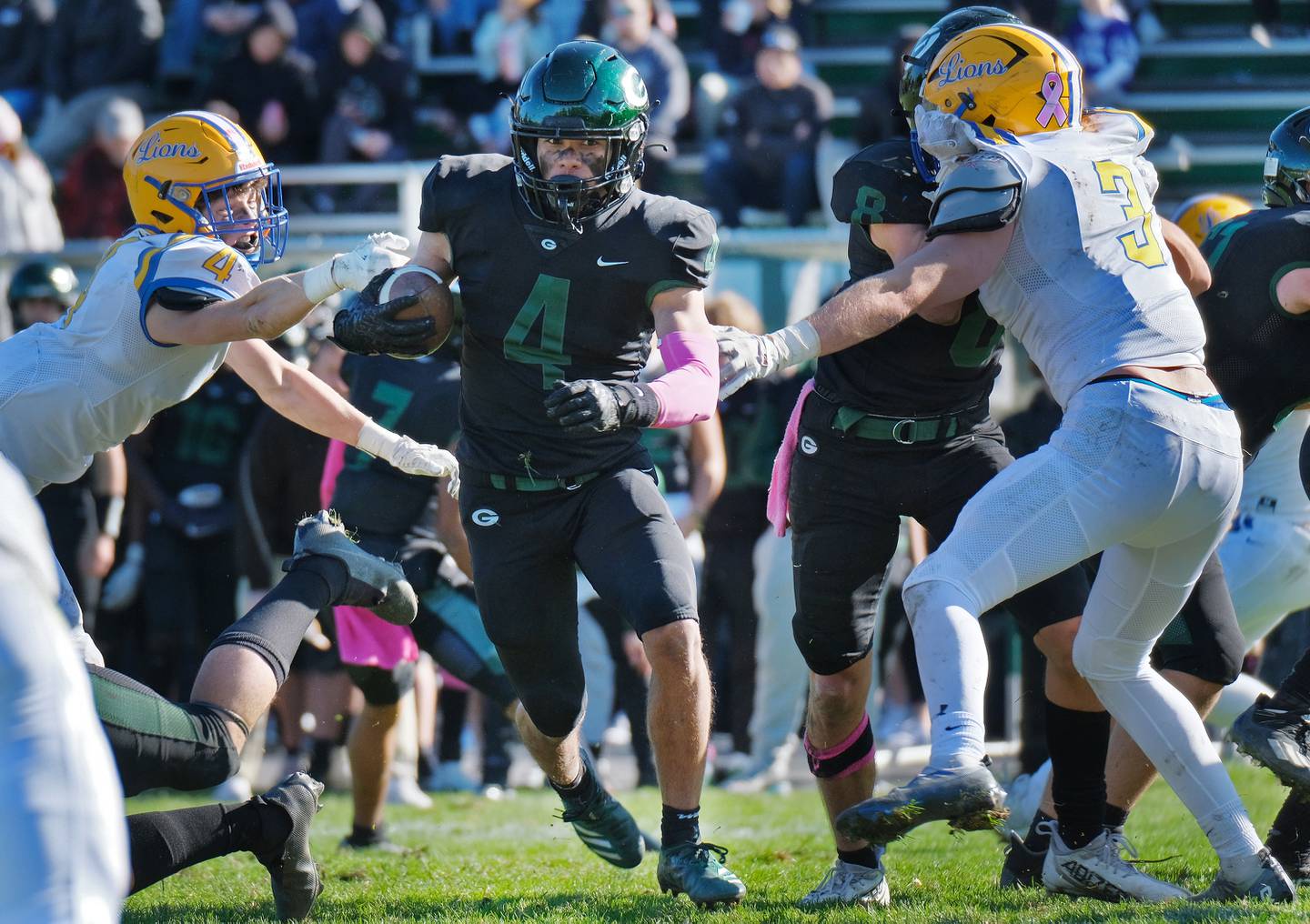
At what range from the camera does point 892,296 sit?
378cm

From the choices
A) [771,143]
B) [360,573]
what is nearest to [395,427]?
[360,573]

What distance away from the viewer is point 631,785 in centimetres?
797

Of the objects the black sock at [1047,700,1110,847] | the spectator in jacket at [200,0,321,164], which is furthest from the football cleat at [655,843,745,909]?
the spectator in jacket at [200,0,321,164]

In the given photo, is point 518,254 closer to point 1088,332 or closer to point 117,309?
point 117,309

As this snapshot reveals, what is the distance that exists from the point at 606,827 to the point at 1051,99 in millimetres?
2411

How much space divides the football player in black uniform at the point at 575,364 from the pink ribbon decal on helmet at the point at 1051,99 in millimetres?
880

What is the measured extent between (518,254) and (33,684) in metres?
2.30

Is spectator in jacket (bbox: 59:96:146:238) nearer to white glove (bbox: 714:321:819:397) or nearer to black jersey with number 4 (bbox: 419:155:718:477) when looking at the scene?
black jersey with number 4 (bbox: 419:155:718:477)

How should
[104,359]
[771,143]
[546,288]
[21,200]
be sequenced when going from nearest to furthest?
1. [104,359]
2. [546,288]
3. [21,200]
4. [771,143]

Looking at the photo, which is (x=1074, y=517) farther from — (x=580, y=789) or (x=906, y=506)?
(x=580, y=789)

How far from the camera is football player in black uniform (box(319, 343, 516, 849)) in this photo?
5.67 metres

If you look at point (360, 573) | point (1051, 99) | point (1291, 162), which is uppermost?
point (1051, 99)

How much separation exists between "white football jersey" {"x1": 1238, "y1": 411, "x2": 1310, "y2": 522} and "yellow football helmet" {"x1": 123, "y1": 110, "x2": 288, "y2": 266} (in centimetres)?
325

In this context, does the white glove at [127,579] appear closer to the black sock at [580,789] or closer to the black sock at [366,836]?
the black sock at [366,836]
